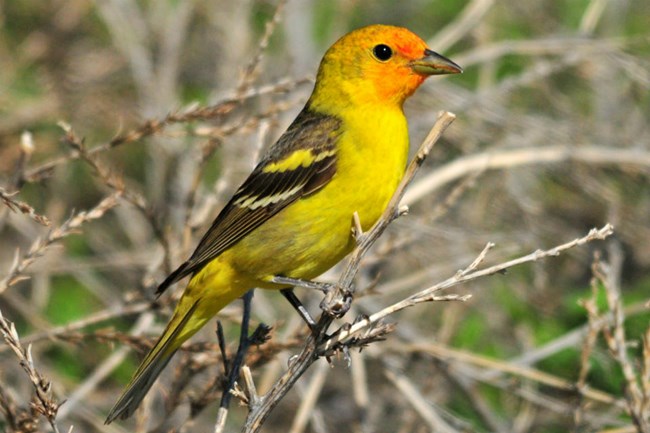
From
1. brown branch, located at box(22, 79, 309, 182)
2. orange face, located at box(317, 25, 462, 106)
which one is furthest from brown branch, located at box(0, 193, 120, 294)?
orange face, located at box(317, 25, 462, 106)

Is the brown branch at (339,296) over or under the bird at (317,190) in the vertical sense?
under

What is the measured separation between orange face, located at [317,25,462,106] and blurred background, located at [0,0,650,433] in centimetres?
30

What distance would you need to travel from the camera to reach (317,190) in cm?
443

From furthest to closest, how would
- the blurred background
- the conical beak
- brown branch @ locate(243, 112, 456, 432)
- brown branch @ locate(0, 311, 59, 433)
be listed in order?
the blurred background < the conical beak < brown branch @ locate(243, 112, 456, 432) < brown branch @ locate(0, 311, 59, 433)

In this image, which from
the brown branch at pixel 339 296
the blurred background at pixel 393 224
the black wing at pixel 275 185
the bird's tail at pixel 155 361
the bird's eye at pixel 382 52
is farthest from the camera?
the blurred background at pixel 393 224

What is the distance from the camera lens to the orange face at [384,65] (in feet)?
15.4

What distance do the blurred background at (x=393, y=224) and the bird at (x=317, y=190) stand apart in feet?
0.52

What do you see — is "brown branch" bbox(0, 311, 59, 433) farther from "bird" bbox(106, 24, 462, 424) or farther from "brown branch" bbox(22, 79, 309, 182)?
"brown branch" bbox(22, 79, 309, 182)

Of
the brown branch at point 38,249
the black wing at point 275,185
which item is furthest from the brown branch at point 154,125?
the brown branch at point 38,249

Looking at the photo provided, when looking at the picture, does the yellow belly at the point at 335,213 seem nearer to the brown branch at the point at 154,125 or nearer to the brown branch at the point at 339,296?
the brown branch at the point at 154,125

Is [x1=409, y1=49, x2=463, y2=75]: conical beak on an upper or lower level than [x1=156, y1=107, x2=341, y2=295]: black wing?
upper

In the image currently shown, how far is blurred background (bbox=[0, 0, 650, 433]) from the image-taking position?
5199 millimetres

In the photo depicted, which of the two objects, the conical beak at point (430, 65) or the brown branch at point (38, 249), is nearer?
the brown branch at point (38, 249)

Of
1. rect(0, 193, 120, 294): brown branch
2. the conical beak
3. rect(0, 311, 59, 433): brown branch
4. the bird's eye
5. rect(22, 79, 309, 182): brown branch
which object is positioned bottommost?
rect(0, 311, 59, 433): brown branch
